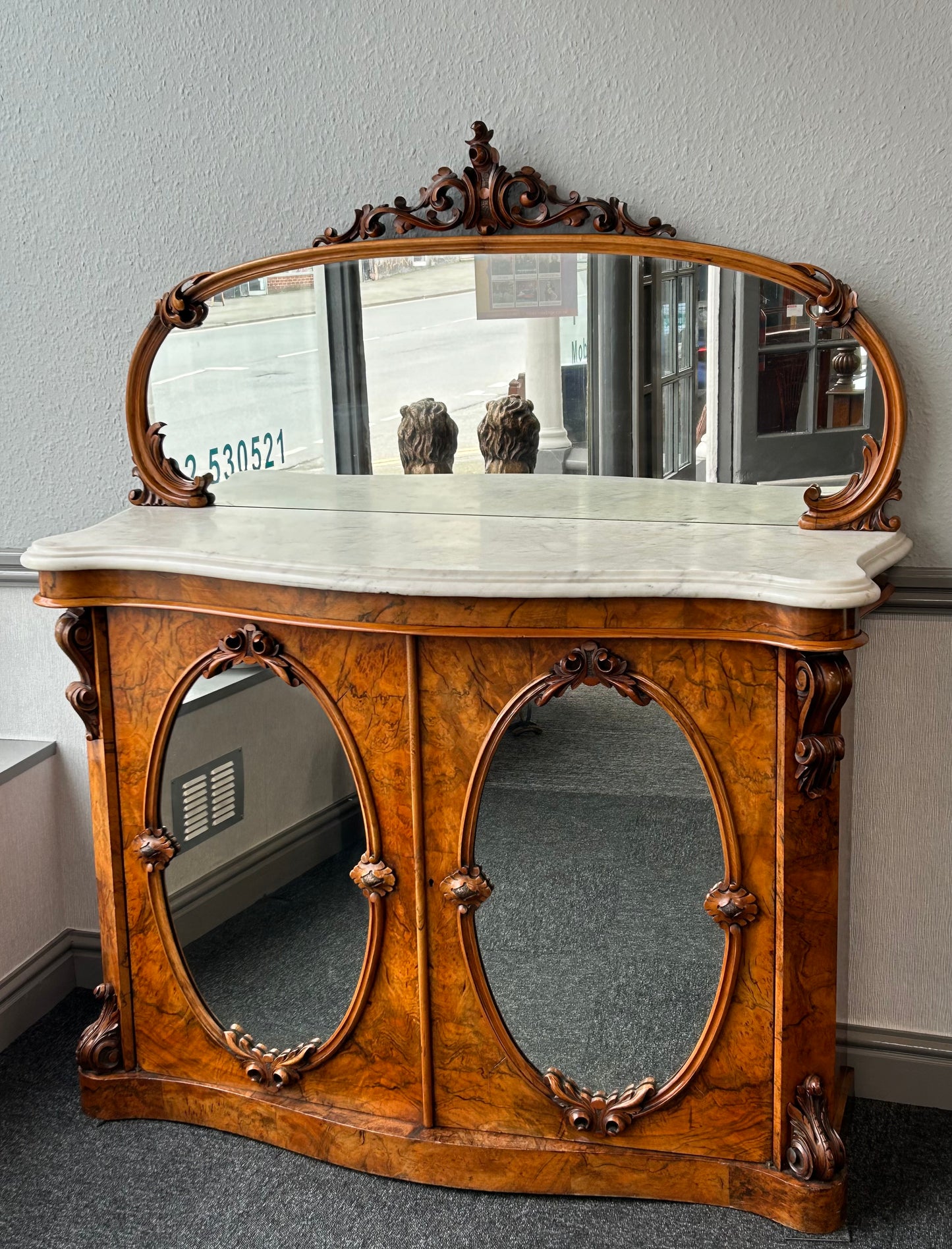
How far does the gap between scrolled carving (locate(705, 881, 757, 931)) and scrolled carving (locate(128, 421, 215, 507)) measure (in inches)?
46.9

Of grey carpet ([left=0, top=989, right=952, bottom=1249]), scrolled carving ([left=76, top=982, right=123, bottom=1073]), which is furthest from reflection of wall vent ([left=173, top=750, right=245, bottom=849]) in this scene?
grey carpet ([left=0, top=989, right=952, bottom=1249])

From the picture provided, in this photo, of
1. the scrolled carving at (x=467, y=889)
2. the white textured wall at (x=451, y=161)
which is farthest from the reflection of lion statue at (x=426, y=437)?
the scrolled carving at (x=467, y=889)

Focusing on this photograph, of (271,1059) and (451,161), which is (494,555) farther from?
(271,1059)

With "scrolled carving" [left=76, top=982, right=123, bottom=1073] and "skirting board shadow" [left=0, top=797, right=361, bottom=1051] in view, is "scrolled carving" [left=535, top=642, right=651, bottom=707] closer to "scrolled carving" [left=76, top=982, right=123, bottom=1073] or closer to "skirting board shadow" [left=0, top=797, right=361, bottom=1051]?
"skirting board shadow" [left=0, top=797, right=361, bottom=1051]

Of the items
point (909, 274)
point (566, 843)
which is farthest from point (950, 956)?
point (909, 274)

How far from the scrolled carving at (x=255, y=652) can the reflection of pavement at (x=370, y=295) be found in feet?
2.10

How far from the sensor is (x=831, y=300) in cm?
199

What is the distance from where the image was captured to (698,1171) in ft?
6.52

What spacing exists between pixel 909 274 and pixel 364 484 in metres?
1.00

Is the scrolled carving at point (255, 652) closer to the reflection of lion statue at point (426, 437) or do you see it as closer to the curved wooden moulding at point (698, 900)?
the curved wooden moulding at point (698, 900)

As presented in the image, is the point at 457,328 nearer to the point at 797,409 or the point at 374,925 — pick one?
the point at 797,409

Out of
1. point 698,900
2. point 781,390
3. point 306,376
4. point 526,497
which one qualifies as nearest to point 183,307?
point 306,376

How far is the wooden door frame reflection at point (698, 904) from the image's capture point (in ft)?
6.09

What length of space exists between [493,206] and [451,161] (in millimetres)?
131
